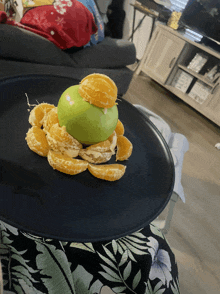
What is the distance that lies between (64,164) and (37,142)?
13 centimetres

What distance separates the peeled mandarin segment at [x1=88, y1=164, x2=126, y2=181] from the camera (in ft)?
2.26

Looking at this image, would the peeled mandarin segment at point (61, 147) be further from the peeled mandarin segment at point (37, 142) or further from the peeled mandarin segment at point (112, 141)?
the peeled mandarin segment at point (112, 141)

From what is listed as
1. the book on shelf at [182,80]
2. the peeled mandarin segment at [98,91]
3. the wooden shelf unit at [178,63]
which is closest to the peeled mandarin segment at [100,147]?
the peeled mandarin segment at [98,91]

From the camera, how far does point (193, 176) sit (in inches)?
74.2

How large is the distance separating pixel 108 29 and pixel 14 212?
355 cm

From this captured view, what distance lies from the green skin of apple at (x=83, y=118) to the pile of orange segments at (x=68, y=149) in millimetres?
26

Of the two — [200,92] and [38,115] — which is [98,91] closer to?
[38,115]

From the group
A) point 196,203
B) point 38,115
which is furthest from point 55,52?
point 196,203

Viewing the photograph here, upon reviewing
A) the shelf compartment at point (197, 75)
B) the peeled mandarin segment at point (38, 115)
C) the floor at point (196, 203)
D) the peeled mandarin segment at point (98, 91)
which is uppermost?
the shelf compartment at point (197, 75)

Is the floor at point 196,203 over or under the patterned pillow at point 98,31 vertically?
under

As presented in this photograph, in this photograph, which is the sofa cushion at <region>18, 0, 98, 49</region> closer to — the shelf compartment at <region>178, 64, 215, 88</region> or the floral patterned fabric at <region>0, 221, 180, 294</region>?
the floral patterned fabric at <region>0, 221, 180, 294</region>

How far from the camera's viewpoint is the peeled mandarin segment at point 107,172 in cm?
69

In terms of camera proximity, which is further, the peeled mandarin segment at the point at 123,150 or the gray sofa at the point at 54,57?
the gray sofa at the point at 54,57

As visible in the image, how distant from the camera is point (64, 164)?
0.66 m
